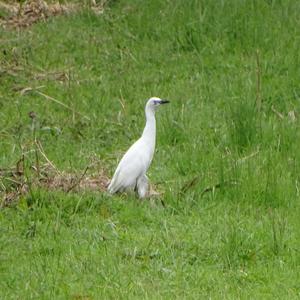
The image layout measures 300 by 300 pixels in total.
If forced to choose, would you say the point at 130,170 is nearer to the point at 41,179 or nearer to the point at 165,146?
the point at 41,179

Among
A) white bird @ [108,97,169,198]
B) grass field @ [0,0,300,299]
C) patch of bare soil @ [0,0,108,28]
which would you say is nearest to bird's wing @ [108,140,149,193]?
white bird @ [108,97,169,198]

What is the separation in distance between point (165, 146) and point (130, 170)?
1240mm

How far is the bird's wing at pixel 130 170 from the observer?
327 inches

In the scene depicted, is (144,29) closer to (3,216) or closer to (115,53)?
(115,53)

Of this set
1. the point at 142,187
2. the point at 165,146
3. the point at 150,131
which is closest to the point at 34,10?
the point at 165,146

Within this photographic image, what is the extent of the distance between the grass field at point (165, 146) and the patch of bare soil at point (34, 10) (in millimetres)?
187

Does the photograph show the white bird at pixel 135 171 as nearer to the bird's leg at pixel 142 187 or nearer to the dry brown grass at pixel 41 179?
the bird's leg at pixel 142 187

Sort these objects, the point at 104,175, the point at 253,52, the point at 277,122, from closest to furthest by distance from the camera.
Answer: the point at 104,175 < the point at 277,122 < the point at 253,52

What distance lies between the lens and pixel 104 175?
8.87 m

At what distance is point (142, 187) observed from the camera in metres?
8.39

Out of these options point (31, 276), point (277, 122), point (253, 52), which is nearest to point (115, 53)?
point (253, 52)

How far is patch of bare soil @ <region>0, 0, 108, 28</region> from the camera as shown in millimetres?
12414

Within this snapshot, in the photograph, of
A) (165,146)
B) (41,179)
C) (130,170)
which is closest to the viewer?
(130,170)

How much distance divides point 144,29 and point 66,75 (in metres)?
1.07
